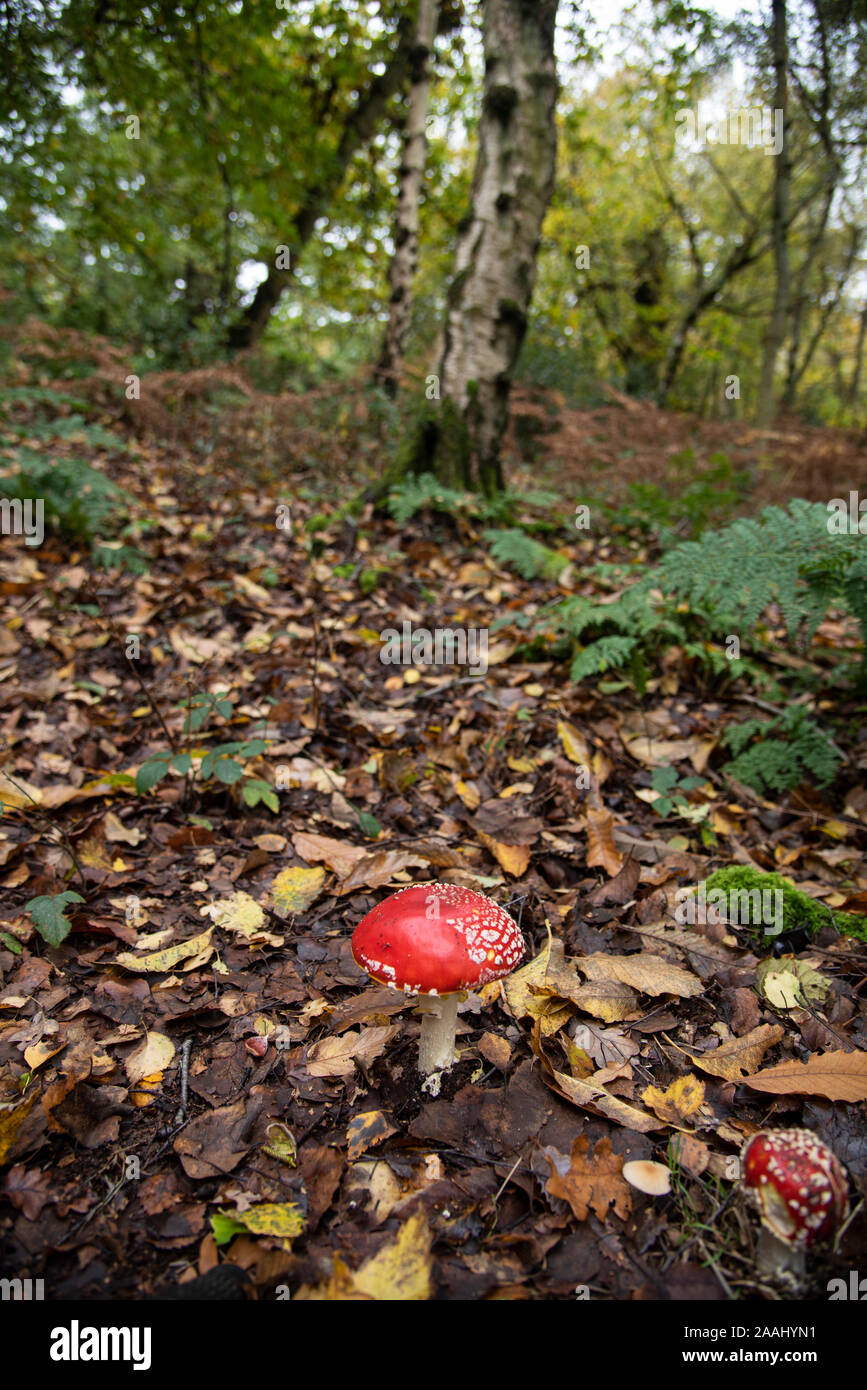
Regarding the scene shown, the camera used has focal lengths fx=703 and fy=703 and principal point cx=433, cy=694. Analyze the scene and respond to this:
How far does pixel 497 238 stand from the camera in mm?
6141

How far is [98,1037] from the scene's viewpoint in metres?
2.22

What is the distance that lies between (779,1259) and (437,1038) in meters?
0.96

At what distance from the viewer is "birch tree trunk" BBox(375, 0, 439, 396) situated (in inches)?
366

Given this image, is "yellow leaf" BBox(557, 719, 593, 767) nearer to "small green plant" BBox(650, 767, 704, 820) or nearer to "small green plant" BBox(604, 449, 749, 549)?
"small green plant" BBox(650, 767, 704, 820)

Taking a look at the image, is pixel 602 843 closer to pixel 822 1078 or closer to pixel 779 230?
pixel 822 1078

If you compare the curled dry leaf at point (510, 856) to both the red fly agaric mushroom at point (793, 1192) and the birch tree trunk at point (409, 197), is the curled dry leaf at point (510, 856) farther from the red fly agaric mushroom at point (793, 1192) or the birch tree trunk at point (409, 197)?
the birch tree trunk at point (409, 197)

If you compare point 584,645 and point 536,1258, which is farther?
point 584,645

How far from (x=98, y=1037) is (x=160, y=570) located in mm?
4203

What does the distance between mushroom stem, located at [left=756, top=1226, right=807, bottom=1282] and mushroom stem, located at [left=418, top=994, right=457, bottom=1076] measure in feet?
2.94

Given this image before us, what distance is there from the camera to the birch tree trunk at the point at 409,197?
929 cm

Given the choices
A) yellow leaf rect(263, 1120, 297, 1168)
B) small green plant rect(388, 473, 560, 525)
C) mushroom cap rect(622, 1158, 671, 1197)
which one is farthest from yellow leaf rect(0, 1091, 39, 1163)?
small green plant rect(388, 473, 560, 525)

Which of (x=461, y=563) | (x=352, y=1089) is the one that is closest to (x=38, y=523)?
(x=461, y=563)

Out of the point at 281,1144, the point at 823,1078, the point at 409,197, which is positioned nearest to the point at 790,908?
the point at 823,1078

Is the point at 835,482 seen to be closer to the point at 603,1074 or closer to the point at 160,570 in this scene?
the point at 160,570
